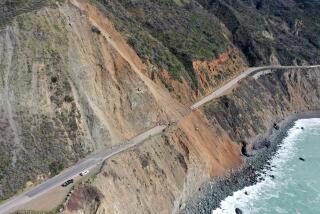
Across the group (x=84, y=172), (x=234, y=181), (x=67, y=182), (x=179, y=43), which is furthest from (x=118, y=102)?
(x=179, y=43)

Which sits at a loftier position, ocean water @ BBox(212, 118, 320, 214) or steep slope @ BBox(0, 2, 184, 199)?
steep slope @ BBox(0, 2, 184, 199)

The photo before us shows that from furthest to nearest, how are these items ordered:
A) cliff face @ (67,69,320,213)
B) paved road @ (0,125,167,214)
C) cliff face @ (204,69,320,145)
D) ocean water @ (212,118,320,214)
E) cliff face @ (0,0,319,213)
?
cliff face @ (204,69,320,145), ocean water @ (212,118,320,214), cliff face @ (67,69,320,213), cliff face @ (0,0,319,213), paved road @ (0,125,167,214)

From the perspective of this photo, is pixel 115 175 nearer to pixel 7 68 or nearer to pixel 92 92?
pixel 92 92

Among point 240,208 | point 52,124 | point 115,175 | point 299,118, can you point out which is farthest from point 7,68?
point 299,118

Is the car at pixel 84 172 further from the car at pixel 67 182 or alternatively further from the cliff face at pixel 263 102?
the cliff face at pixel 263 102

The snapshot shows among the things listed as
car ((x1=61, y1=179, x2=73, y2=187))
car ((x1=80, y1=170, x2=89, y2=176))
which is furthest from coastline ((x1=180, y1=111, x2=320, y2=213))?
car ((x1=61, y1=179, x2=73, y2=187))

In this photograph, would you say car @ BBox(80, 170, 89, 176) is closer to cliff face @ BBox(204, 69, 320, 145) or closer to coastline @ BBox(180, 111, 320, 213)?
coastline @ BBox(180, 111, 320, 213)
